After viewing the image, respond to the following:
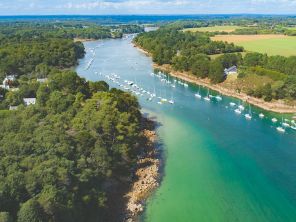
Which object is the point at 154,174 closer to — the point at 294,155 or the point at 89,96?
the point at 294,155

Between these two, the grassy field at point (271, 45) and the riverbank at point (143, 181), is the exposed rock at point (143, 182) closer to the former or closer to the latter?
the riverbank at point (143, 181)

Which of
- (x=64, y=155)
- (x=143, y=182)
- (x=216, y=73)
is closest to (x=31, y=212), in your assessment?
(x=64, y=155)

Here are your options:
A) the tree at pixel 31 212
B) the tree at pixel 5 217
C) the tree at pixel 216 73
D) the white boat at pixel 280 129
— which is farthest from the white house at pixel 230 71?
the tree at pixel 5 217

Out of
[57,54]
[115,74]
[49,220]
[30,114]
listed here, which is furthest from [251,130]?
[57,54]

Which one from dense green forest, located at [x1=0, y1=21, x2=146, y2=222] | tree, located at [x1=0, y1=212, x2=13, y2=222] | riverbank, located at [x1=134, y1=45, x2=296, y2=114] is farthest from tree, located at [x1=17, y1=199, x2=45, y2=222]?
riverbank, located at [x1=134, y1=45, x2=296, y2=114]

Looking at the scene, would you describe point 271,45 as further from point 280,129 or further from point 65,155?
point 65,155

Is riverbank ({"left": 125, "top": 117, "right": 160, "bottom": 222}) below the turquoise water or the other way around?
the other way around

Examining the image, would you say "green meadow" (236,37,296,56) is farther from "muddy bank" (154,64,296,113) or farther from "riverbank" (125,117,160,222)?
"riverbank" (125,117,160,222)
